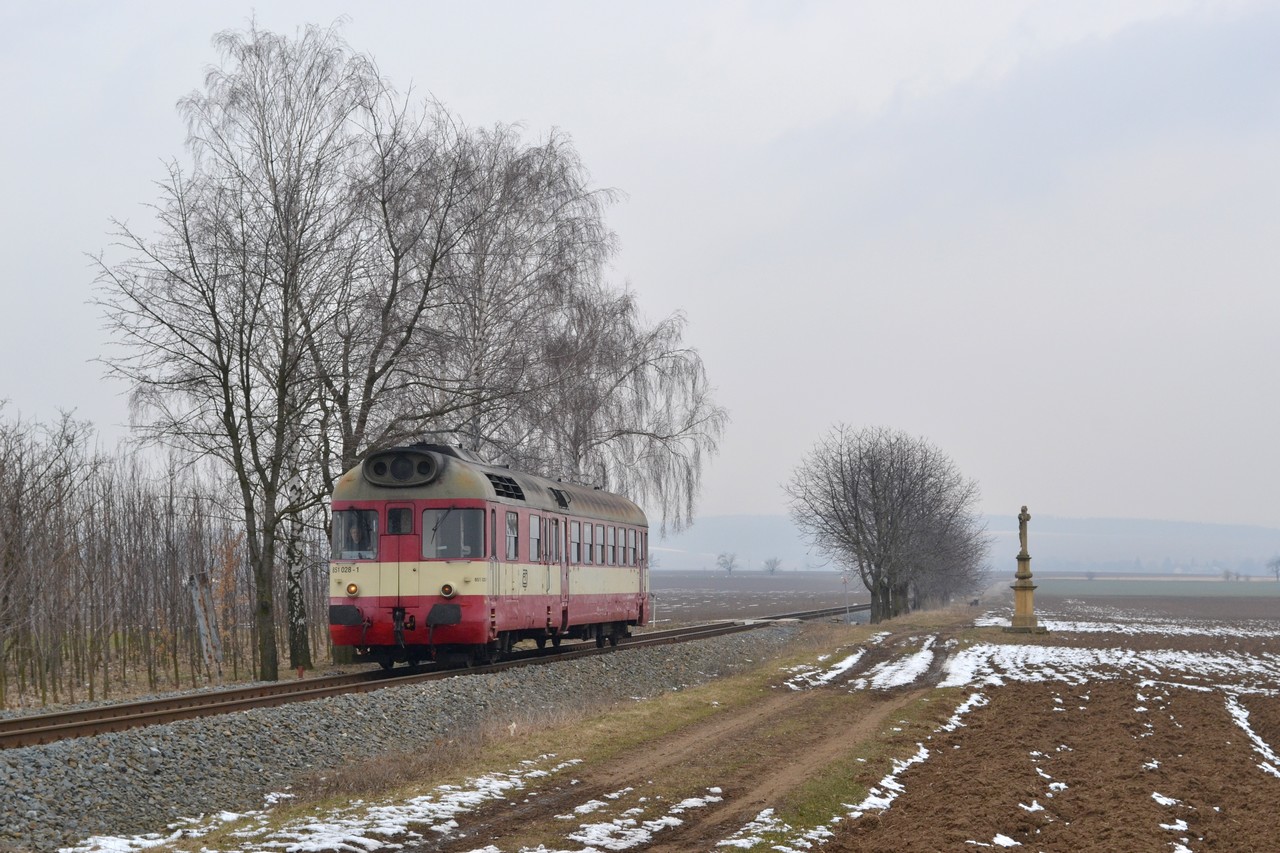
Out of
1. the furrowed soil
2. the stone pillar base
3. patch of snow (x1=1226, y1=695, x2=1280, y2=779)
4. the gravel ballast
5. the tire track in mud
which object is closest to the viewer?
the gravel ballast

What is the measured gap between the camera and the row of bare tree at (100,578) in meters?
18.8

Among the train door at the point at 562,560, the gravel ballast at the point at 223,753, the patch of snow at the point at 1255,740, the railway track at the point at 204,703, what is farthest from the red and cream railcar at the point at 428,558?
the patch of snow at the point at 1255,740

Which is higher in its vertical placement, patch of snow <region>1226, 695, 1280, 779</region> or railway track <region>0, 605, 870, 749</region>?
railway track <region>0, 605, 870, 749</region>

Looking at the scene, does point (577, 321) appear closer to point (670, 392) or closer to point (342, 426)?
point (670, 392)

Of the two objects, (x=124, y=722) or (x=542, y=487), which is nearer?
(x=124, y=722)

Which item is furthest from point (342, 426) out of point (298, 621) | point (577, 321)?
point (577, 321)

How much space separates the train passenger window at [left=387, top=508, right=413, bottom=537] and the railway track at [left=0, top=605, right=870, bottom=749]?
77.0 inches

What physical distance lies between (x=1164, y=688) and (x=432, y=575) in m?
11.1

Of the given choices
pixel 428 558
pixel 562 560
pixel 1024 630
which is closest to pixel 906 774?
pixel 428 558

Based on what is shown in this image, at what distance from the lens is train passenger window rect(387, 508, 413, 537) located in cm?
1752

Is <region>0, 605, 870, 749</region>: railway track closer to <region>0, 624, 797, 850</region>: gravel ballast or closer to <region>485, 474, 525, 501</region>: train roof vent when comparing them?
<region>0, 624, 797, 850</region>: gravel ballast

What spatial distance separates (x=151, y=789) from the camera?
8859 mm

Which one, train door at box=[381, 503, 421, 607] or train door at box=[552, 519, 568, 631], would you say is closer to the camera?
train door at box=[381, 503, 421, 607]

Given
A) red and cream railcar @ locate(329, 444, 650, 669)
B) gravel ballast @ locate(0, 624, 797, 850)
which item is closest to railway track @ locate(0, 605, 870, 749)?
red and cream railcar @ locate(329, 444, 650, 669)
